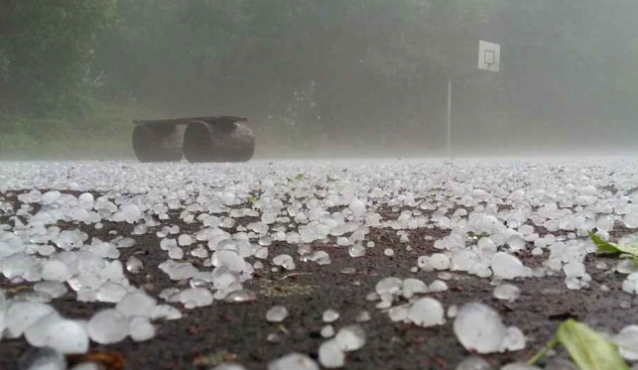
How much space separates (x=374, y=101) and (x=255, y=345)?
741 inches

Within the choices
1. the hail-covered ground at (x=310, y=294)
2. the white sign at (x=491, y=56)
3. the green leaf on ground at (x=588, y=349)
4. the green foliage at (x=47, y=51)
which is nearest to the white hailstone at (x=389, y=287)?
the hail-covered ground at (x=310, y=294)

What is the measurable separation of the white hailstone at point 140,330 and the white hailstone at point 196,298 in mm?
132

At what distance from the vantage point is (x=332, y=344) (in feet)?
2.13

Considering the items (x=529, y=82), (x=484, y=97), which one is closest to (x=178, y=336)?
(x=484, y=97)

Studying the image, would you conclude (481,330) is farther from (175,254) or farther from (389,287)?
(175,254)

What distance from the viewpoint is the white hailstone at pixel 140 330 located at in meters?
0.72

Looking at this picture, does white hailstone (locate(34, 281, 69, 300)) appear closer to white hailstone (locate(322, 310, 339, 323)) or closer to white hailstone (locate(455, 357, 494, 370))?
white hailstone (locate(322, 310, 339, 323))

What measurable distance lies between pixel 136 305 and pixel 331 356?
0.32 metres

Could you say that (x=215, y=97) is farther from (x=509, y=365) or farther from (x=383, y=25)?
(x=509, y=365)

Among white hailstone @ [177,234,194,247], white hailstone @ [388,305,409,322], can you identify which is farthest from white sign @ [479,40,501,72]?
white hailstone @ [388,305,409,322]

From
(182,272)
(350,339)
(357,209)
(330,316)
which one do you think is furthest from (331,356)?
(357,209)

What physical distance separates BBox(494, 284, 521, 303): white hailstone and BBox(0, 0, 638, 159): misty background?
1540cm

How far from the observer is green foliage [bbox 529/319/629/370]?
547 mm

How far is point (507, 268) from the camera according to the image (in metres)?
1.04
